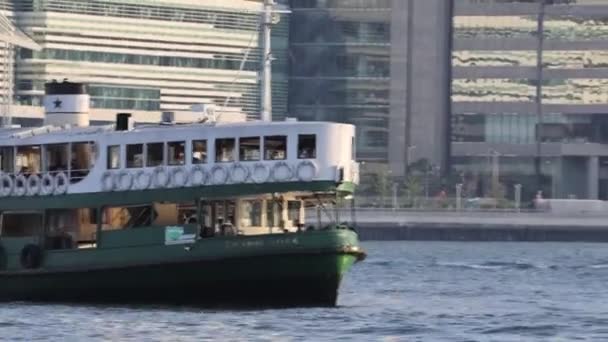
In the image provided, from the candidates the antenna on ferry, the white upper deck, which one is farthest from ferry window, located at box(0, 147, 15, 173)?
the antenna on ferry

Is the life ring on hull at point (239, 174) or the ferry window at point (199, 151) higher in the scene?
the ferry window at point (199, 151)

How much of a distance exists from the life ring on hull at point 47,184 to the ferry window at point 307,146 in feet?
23.2

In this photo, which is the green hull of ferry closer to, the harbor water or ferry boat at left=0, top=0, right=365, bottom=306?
ferry boat at left=0, top=0, right=365, bottom=306

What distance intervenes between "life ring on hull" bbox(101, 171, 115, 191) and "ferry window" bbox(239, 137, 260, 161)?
3.66 meters

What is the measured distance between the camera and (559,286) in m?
91.8

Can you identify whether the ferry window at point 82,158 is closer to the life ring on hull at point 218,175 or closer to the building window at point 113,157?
the building window at point 113,157

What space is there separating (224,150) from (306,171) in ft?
8.15

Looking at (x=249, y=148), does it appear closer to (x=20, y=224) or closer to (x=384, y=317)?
(x=384, y=317)

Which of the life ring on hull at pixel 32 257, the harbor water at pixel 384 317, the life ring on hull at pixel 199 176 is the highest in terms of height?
the life ring on hull at pixel 199 176

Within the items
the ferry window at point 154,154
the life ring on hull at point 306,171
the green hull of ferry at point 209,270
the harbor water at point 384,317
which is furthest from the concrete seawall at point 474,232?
the life ring on hull at point 306,171

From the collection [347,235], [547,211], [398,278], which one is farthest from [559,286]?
[547,211]

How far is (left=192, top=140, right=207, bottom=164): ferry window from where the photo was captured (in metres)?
72.4

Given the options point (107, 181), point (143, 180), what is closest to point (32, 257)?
point (107, 181)

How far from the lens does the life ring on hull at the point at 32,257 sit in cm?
7375
